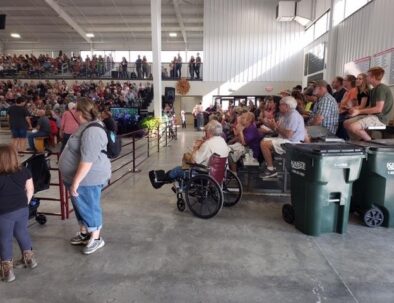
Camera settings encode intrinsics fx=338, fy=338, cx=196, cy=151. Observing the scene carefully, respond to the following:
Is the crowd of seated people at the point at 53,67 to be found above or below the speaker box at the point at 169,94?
above

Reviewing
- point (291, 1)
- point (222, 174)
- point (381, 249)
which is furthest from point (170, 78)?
point (381, 249)

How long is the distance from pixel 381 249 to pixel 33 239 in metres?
3.44

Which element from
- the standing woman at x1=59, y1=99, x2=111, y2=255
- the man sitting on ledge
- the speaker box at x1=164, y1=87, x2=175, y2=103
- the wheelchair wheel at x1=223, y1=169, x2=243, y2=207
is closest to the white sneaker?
the standing woman at x1=59, y1=99, x2=111, y2=255

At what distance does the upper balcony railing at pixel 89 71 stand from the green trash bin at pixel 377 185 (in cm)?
1555

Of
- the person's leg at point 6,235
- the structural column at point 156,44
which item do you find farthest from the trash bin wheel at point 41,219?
the structural column at point 156,44

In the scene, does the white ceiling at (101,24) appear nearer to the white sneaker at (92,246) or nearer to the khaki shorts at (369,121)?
the khaki shorts at (369,121)

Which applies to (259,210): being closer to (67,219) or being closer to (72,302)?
(67,219)

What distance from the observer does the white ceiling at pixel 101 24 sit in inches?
695

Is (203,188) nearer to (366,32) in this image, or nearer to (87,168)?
(87,168)

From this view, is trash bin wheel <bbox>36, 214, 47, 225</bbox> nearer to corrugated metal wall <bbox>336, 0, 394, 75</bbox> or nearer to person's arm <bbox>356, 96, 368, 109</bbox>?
person's arm <bbox>356, 96, 368, 109</bbox>

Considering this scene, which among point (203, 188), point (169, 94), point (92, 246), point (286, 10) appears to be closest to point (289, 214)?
point (203, 188)

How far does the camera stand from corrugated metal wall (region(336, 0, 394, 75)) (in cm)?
789

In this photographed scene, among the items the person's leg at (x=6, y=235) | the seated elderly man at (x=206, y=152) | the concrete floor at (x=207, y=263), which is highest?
the seated elderly man at (x=206, y=152)

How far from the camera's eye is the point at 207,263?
9.69 feet
